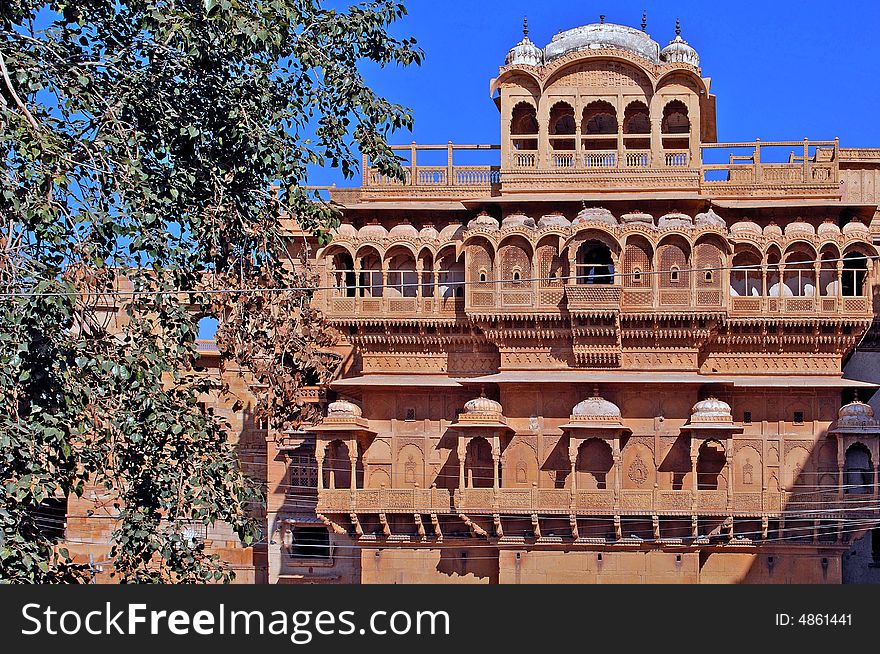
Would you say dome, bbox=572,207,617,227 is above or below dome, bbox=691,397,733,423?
above

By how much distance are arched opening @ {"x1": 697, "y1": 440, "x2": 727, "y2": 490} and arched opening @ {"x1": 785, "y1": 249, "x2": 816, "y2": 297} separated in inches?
116

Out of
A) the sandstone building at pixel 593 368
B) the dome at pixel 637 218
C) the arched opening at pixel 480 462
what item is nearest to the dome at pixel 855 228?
the sandstone building at pixel 593 368

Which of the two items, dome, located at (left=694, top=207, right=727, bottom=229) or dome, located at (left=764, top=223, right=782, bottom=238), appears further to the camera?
dome, located at (left=764, top=223, right=782, bottom=238)

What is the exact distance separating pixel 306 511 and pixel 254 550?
62.7 inches

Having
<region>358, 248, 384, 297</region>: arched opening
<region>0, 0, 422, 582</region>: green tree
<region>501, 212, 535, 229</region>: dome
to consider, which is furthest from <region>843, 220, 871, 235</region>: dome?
<region>0, 0, 422, 582</region>: green tree

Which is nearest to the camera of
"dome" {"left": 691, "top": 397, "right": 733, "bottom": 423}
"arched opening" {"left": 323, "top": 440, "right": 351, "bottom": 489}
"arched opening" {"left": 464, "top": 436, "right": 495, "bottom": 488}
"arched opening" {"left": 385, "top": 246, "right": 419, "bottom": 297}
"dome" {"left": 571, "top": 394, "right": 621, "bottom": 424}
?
"dome" {"left": 691, "top": 397, "right": 733, "bottom": 423}

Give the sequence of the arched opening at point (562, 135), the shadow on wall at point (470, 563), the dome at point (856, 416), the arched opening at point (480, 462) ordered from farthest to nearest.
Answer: the arched opening at point (562, 135), the arched opening at point (480, 462), the shadow on wall at point (470, 563), the dome at point (856, 416)

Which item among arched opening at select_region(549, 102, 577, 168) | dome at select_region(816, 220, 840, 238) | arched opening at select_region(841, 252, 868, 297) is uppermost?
arched opening at select_region(549, 102, 577, 168)

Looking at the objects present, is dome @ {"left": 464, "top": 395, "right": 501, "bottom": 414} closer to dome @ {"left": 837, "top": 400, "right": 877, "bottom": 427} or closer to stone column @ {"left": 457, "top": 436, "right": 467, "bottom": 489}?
stone column @ {"left": 457, "top": 436, "right": 467, "bottom": 489}

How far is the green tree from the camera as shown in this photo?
9.70 metres

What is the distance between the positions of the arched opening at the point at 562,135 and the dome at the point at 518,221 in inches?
52.1

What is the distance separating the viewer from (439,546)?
24.9 m

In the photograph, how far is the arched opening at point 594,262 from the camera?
2470 centimetres

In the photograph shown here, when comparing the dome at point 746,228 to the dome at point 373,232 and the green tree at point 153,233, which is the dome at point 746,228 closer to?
the dome at point 373,232
